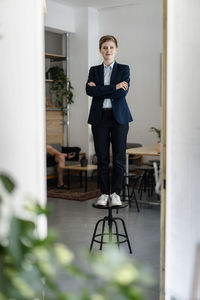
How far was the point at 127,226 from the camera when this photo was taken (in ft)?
19.3

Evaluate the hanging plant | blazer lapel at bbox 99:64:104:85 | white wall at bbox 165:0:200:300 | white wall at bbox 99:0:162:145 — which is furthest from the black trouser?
the hanging plant

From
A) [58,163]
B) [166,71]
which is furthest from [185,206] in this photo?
[58,163]

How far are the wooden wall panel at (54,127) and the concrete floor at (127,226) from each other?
2681 millimetres

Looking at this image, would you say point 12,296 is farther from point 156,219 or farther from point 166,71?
point 156,219

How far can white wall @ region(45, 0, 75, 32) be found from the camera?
961 centimetres

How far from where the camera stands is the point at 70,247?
15.9 ft

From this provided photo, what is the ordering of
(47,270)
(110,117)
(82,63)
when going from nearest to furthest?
(47,270) → (110,117) → (82,63)

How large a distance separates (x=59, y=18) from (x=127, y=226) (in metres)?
5.64

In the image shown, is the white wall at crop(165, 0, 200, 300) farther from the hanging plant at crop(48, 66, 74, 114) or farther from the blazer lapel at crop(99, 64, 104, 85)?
the hanging plant at crop(48, 66, 74, 114)

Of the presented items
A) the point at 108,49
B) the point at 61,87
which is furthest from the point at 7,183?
the point at 61,87

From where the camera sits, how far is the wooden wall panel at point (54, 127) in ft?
33.2

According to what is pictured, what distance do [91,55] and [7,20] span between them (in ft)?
27.9

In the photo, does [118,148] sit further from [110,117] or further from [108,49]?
[108,49]

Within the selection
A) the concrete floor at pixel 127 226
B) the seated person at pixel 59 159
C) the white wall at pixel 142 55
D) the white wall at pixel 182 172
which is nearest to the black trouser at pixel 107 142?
the concrete floor at pixel 127 226
